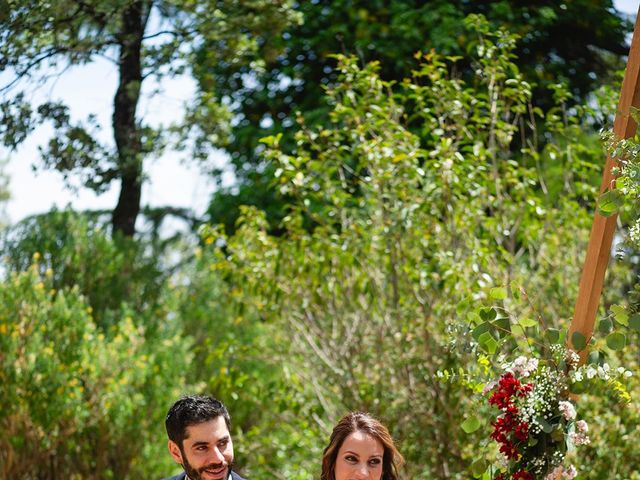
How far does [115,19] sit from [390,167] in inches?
87.0

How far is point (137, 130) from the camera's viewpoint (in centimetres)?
760

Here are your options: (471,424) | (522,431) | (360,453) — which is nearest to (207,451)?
(360,453)

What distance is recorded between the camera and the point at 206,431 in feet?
9.27

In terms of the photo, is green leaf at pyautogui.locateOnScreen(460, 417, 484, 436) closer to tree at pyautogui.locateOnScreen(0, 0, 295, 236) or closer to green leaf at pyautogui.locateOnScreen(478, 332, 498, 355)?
green leaf at pyautogui.locateOnScreen(478, 332, 498, 355)

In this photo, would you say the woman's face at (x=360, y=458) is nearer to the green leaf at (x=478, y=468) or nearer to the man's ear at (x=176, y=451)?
the green leaf at (x=478, y=468)

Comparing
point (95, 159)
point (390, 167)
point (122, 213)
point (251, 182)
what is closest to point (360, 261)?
point (390, 167)

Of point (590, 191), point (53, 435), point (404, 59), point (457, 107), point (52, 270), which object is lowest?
point (53, 435)

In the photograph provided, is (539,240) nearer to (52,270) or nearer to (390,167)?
(390,167)

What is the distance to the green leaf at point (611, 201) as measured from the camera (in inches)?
108

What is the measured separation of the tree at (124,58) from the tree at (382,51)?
1.14m

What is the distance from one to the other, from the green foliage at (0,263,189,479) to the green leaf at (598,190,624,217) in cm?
422

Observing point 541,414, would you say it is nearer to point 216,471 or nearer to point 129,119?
point 216,471

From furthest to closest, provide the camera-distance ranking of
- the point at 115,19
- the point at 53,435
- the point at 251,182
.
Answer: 1. the point at 251,182
2. the point at 53,435
3. the point at 115,19

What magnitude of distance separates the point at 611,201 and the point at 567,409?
612mm
